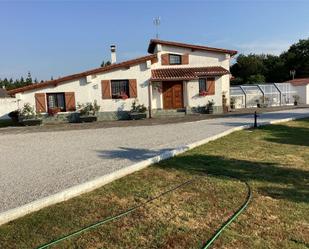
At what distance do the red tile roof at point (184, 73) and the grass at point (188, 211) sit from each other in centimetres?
1430

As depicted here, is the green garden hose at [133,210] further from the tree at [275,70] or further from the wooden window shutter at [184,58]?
the tree at [275,70]

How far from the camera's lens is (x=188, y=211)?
5188 mm

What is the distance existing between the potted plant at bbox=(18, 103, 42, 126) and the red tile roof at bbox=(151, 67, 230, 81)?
7.49m

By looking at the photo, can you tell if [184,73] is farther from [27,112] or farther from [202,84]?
[27,112]

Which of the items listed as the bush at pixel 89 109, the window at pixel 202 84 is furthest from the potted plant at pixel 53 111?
the window at pixel 202 84

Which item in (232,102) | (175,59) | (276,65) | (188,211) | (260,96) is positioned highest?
(276,65)

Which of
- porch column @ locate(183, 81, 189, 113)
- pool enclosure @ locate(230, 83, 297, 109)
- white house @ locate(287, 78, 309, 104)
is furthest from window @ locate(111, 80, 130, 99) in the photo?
white house @ locate(287, 78, 309, 104)

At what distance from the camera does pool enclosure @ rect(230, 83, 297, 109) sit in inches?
1195

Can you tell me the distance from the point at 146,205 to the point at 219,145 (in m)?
5.49

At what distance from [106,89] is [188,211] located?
57.5ft

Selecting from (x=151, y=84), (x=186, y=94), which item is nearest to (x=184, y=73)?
(x=186, y=94)

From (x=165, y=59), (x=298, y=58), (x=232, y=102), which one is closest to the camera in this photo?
(x=165, y=59)

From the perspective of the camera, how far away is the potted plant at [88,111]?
21078mm

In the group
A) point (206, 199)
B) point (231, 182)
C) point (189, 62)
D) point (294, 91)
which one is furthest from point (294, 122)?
point (294, 91)
